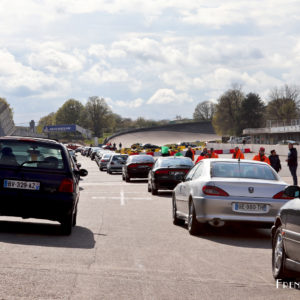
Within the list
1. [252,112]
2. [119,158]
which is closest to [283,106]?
[252,112]

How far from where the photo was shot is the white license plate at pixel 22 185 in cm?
1148

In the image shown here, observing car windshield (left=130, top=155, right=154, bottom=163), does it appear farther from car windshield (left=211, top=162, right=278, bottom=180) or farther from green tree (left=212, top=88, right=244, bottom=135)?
green tree (left=212, top=88, right=244, bottom=135)

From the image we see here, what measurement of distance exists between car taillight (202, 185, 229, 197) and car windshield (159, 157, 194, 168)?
12.4 metres

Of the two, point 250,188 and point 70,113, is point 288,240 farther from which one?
point 70,113

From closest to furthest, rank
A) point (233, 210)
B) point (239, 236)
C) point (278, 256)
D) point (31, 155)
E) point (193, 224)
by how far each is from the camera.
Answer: point (278, 256) < point (31, 155) < point (233, 210) < point (193, 224) < point (239, 236)

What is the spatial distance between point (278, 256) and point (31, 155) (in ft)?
17.7

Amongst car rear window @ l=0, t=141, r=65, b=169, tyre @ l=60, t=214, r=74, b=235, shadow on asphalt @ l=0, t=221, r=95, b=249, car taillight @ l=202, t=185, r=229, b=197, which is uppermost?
car rear window @ l=0, t=141, r=65, b=169

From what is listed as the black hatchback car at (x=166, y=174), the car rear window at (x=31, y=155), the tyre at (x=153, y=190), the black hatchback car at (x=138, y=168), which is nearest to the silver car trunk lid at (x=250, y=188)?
the car rear window at (x=31, y=155)

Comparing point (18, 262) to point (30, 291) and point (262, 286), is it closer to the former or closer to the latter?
point (30, 291)

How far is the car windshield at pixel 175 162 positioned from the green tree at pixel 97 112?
16088 centimetres

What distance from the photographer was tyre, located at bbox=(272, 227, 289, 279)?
7418 mm

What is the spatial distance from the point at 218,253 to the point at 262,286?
9.02 feet

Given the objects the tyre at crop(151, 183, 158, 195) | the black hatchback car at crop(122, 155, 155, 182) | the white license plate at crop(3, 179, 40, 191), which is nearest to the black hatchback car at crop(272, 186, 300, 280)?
the white license plate at crop(3, 179, 40, 191)

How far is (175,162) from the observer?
24984 mm
